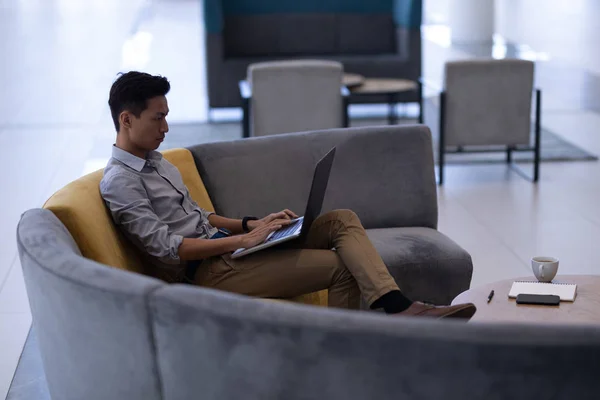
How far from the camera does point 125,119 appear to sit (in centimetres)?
303

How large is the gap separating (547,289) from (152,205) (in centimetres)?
136

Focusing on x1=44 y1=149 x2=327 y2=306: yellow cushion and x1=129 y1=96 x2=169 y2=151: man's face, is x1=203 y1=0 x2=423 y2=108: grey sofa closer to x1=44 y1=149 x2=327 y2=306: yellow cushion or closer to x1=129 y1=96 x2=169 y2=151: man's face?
x1=44 y1=149 x2=327 y2=306: yellow cushion

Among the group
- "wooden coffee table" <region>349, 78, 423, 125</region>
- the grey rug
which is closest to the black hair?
the grey rug

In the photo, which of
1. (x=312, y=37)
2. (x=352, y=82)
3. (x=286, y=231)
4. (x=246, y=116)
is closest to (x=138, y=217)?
(x=286, y=231)

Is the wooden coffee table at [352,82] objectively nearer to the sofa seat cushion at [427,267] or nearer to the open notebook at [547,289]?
the sofa seat cushion at [427,267]

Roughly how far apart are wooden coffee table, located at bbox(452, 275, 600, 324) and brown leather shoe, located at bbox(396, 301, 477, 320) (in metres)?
0.08

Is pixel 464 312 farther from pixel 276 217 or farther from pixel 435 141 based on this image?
pixel 435 141

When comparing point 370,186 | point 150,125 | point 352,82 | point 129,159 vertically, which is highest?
point 150,125

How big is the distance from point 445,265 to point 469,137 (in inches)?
112

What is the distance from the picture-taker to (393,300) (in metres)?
2.97

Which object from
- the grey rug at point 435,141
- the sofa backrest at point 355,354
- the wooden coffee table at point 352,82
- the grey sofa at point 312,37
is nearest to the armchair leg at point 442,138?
the grey rug at point 435,141

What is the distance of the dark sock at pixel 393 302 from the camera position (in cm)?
295

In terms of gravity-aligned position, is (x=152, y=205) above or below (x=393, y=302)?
above

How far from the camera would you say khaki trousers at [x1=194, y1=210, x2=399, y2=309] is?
3.07 m
